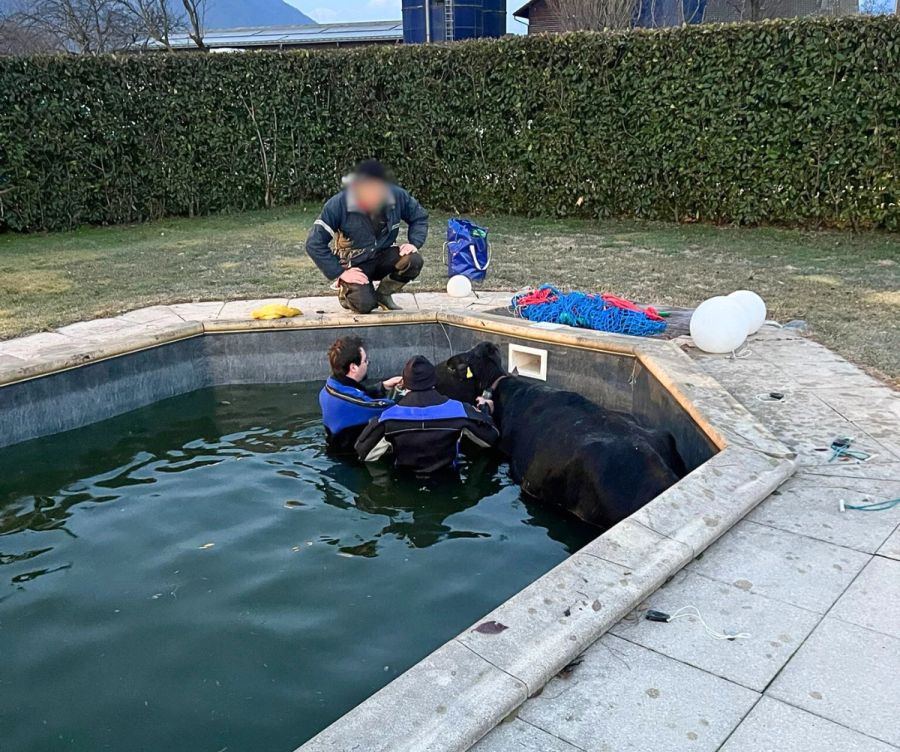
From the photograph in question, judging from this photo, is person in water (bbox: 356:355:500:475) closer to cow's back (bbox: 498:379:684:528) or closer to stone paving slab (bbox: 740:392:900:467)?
cow's back (bbox: 498:379:684:528)

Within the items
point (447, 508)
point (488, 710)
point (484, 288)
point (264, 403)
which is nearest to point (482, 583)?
point (447, 508)

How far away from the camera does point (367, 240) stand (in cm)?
773

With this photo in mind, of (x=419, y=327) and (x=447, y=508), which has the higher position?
(x=419, y=327)

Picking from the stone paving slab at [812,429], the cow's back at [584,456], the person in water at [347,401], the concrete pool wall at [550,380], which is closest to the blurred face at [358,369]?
the person in water at [347,401]

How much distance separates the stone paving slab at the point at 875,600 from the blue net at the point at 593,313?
3.76 meters

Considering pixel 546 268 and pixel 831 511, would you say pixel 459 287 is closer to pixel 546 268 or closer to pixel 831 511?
pixel 546 268

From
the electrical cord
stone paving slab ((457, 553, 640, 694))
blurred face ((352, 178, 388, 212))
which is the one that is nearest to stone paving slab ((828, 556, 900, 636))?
the electrical cord

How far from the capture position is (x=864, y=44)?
11.5 metres

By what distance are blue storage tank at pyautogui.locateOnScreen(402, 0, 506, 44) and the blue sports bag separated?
26.4 metres

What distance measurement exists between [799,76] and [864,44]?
912mm

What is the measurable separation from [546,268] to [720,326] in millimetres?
4358

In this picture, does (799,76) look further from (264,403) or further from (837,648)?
(837,648)

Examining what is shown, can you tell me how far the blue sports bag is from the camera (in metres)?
9.14

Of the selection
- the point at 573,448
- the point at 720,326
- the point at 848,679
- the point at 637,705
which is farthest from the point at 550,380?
the point at 637,705
